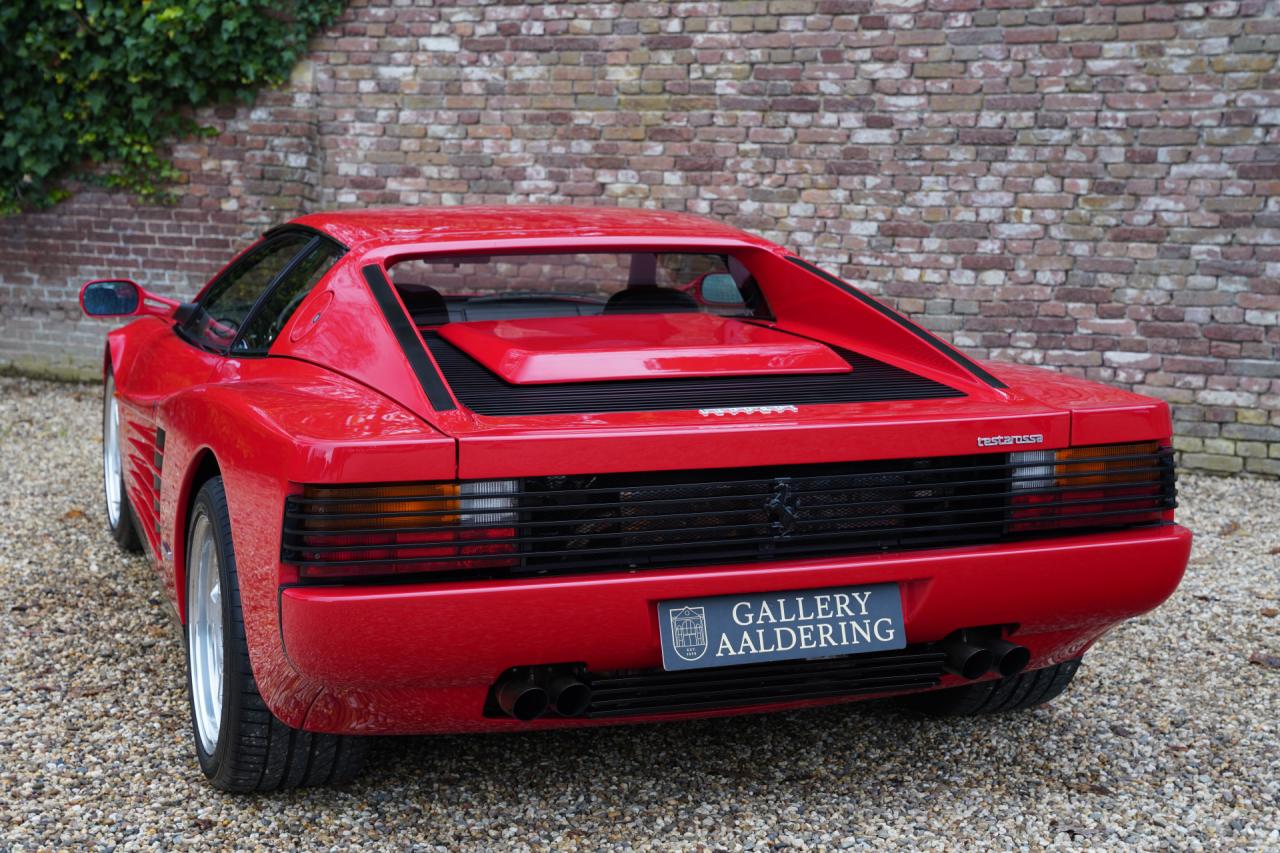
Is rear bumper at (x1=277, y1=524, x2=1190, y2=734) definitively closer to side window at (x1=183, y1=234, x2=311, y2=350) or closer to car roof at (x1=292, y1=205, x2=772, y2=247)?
car roof at (x1=292, y1=205, x2=772, y2=247)

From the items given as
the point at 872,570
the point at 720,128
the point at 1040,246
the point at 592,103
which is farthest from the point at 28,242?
the point at 872,570

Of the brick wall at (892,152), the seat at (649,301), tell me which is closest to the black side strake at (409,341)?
the seat at (649,301)

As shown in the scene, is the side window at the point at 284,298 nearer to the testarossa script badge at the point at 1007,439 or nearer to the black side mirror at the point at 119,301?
the black side mirror at the point at 119,301

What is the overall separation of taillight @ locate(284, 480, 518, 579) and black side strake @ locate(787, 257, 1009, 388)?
1222mm

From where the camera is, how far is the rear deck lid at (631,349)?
2676 millimetres

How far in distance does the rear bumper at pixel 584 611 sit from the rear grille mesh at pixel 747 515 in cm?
4

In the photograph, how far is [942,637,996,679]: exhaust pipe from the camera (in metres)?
2.55

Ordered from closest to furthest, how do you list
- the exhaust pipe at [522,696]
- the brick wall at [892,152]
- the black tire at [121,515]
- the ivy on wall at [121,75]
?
the exhaust pipe at [522,696] → the black tire at [121,515] → the brick wall at [892,152] → the ivy on wall at [121,75]

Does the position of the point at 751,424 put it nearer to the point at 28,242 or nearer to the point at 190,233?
the point at 190,233

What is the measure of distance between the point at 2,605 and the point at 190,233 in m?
4.82

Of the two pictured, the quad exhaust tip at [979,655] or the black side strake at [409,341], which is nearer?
the black side strake at [409,341]

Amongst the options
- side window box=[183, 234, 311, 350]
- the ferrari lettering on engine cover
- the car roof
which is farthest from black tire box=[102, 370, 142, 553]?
the ferrari lettering on engine cover

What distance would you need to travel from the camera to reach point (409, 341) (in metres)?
2.65

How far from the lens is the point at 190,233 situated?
8477 mm
